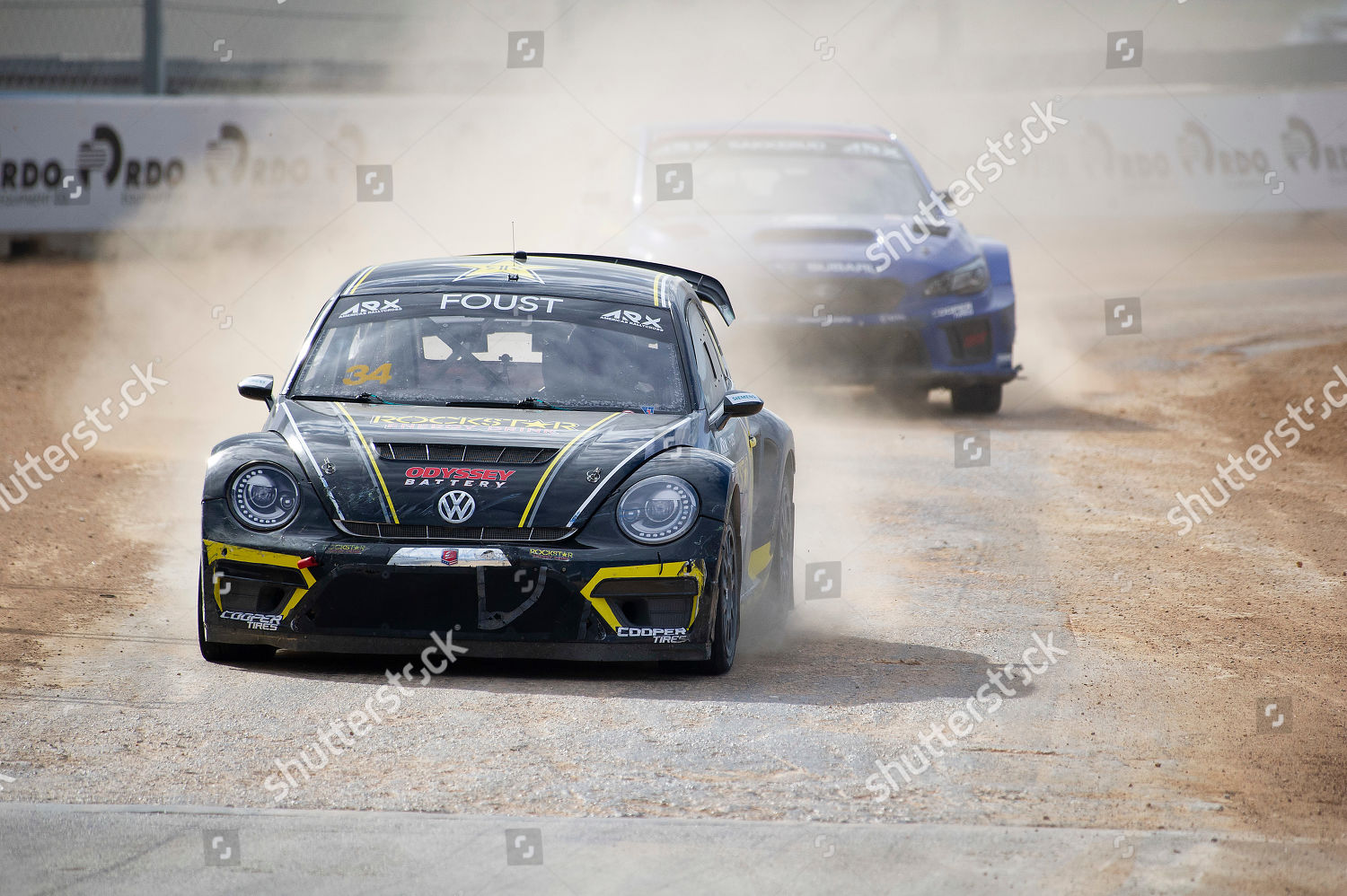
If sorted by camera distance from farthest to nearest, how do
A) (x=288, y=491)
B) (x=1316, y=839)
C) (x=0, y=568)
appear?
1. (x=0, y=568)
2. (x=288, y=491)
3. (x=1316, y=839)

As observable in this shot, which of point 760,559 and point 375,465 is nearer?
point 375,465

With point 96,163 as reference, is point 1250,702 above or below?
below

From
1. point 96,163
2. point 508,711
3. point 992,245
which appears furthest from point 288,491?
point 96,163

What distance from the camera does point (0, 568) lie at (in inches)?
303

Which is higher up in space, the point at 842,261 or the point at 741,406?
the point at 842,261

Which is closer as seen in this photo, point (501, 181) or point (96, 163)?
point (501, 181)

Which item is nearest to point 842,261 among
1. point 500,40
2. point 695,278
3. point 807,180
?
point 807,180

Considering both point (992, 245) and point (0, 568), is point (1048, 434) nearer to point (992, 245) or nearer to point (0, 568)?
point (992, 245)

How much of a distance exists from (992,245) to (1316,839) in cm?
961

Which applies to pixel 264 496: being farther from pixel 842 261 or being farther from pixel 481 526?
pixel 842 261

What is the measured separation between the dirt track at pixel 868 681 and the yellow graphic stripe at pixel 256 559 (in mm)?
268

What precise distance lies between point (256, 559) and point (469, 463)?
72cm

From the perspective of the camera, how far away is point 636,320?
21.8 ft

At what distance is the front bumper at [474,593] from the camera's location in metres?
5.44
